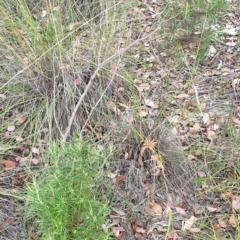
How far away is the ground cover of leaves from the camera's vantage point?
8.16ft

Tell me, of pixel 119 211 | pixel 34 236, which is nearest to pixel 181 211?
pixel 119 211

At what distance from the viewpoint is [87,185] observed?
6.57 ft

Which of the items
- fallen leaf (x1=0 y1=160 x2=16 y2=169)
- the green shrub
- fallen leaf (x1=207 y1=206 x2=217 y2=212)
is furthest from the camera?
fallen leaf (x1=0 y1=160 x2=16 y2=169)

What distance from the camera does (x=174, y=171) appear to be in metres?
2.68

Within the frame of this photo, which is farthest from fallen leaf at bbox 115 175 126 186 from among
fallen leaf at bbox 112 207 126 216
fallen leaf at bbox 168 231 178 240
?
fallen leaf at bbox 168 231 178 240

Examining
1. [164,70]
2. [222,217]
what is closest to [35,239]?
[222,217]

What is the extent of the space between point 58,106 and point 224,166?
44.1 inches

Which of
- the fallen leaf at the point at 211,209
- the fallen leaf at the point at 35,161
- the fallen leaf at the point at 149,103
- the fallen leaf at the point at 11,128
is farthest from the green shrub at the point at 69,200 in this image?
the fallen leaf at the point at 149,103

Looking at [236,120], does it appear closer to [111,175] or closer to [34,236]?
[111,175]

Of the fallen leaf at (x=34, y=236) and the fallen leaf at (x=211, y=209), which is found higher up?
the fallen leaf at (x=34, y=236)

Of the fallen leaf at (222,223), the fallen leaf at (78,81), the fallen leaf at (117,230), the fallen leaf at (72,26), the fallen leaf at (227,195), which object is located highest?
the fallen leaf at (72,26)

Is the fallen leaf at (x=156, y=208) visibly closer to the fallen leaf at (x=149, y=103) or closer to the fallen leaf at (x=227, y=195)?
the fallen leaf at (x=227, y=195)

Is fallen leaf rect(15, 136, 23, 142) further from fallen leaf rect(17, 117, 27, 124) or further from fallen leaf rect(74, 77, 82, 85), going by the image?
fallen leaf rect(74, 77, 82, 85)

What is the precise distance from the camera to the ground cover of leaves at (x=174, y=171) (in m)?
2.49
